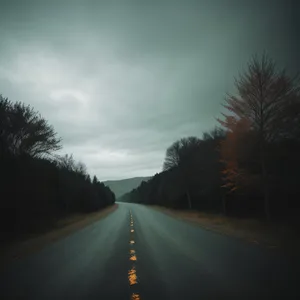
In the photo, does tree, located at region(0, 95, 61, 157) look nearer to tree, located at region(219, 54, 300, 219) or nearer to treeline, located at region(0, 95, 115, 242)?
treeline, located at region(0, 95, 115, 242)

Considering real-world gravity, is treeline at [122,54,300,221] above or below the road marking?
above

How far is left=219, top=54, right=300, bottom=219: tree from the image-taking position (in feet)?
55.0

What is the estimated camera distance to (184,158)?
4934 centimetres

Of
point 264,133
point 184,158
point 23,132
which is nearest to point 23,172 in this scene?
point 23,132

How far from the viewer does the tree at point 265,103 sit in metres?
16.8

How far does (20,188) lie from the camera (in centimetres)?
1717

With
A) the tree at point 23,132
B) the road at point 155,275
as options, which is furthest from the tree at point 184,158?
the road at point 155,275

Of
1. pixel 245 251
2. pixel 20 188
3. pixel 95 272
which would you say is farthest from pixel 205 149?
pixel 95 272

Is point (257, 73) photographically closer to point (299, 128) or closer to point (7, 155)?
point (299, 128)

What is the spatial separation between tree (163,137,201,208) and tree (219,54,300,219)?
26054 mm

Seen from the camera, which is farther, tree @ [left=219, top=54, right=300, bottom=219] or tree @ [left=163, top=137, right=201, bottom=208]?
tree @ [left=163, top=137, right=201, bottom=208]

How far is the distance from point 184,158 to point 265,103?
1259 inches

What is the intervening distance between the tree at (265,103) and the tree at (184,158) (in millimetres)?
26054

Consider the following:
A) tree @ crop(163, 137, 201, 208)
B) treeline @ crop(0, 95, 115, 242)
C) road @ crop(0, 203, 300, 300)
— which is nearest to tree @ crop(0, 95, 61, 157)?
treeline @ crop(0, 95, 115, 242)
